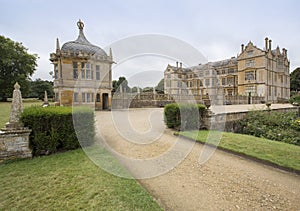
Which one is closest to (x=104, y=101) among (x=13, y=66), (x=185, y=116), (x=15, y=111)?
(x=185, y=116)

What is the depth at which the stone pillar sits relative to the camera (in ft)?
14.7

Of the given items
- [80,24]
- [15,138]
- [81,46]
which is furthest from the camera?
[80,24]

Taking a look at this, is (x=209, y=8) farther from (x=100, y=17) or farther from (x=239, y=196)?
(x=239, y=196)

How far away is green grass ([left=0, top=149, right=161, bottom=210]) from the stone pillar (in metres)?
0.38

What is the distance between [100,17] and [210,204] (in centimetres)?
972

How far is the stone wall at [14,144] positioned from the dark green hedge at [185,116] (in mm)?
6234

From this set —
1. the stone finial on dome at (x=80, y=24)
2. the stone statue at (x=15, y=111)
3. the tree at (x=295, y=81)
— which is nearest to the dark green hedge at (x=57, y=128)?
the stone statue at (x=15, y=111)

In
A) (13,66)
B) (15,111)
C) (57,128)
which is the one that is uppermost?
(13,66)

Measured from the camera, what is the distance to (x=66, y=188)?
3.16m

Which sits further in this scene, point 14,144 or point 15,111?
point 15,111

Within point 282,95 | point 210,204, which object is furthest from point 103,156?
point 282,95

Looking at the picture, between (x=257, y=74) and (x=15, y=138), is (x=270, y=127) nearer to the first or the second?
(x=15, y=138)

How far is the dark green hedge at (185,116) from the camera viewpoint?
26.9 feet

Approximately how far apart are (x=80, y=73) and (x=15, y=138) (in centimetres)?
1299
